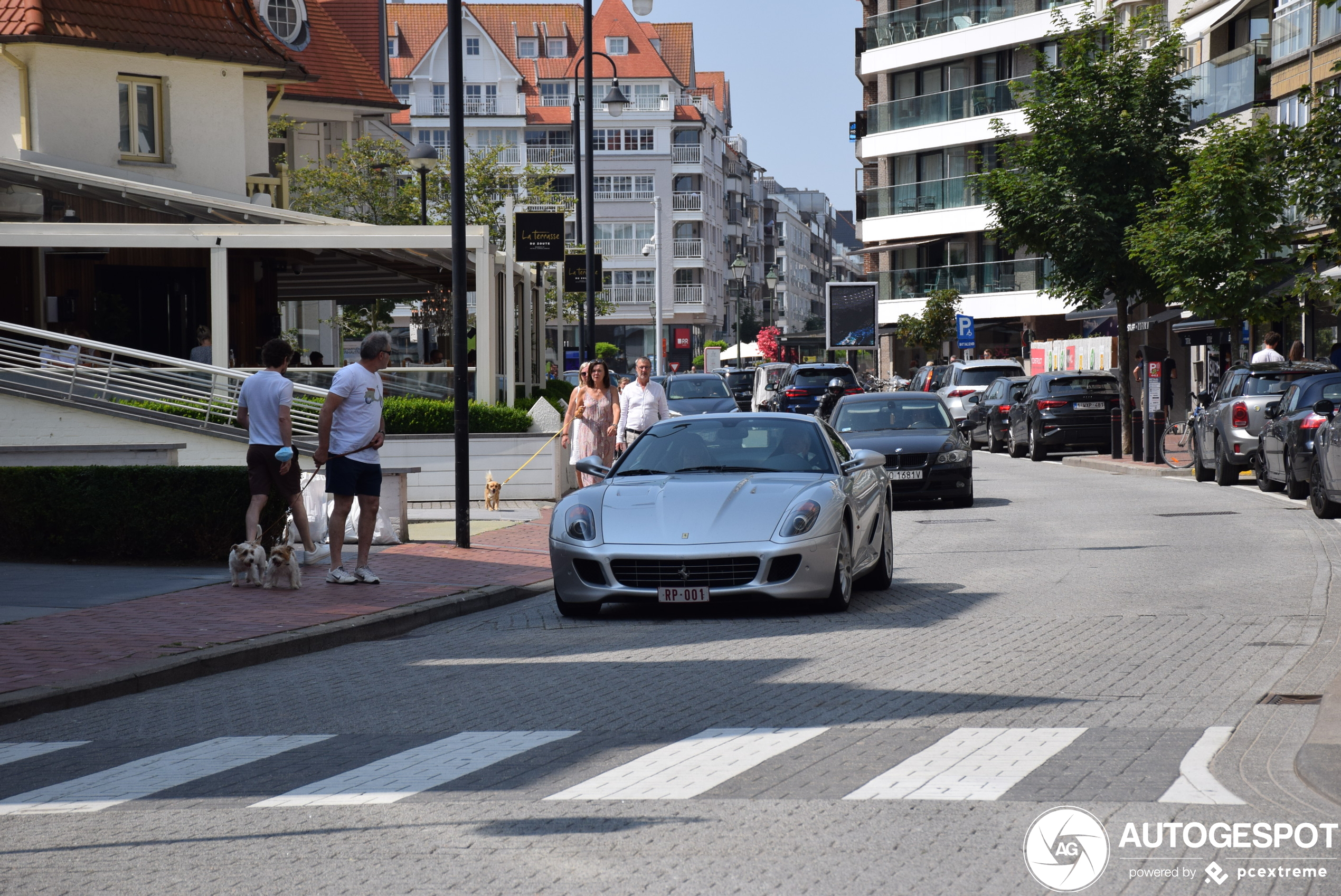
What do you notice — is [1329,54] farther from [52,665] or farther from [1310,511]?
[52,665]

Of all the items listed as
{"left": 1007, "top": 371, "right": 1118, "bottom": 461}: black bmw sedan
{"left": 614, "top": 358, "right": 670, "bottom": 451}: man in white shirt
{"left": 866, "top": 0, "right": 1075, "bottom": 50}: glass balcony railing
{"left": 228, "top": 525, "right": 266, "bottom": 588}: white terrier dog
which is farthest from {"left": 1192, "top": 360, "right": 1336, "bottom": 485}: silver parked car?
{"left": 866, "top": 0, "right": 1075, "bottom": 50}: glass balcony railing

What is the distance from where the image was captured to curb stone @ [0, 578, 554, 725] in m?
8.55

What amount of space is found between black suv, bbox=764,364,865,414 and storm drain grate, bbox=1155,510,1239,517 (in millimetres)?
21596

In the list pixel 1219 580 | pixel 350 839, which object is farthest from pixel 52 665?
pixel 1219 580

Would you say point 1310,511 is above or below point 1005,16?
below

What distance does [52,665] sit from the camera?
369 inches

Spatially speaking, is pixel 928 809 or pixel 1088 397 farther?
pixel 1088 397

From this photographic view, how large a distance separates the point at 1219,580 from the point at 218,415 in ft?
45.1

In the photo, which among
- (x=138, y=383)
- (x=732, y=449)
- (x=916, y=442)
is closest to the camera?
(x=732, y=449)

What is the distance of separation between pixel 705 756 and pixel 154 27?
91.5ft

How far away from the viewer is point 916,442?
71.5 feet

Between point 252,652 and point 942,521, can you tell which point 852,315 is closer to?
point 942,521

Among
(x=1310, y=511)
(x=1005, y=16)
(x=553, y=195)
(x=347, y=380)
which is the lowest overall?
(x=1310, y=511)

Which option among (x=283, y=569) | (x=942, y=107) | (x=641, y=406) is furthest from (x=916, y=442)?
(x=942, y=107)
